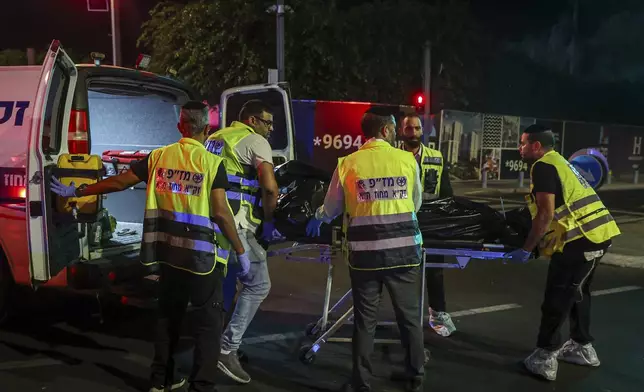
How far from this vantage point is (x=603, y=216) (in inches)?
163

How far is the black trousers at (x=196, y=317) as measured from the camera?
11.6 ft

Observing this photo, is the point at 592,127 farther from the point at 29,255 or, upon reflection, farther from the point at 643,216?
the point at 29,255

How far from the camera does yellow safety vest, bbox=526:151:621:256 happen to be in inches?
160

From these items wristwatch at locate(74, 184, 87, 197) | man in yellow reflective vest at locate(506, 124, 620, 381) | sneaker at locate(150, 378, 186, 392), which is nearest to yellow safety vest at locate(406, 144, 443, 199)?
man in yellow reflective vest at locate(506, 124, 620, 381)

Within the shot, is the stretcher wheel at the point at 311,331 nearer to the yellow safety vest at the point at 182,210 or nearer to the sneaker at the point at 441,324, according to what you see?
the sneaker at the point at 441,324

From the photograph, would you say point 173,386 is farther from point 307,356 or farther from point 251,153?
point 251,153

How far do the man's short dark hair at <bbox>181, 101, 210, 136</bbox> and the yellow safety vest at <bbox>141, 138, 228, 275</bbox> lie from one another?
0.36ft

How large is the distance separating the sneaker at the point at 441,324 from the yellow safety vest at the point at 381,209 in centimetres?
160

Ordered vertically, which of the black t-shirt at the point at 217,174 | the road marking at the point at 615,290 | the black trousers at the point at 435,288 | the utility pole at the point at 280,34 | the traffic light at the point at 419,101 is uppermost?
the utility pole at the point at 280,34

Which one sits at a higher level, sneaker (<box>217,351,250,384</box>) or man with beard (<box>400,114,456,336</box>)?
man with beard (<box>400,114,456,336</box>)

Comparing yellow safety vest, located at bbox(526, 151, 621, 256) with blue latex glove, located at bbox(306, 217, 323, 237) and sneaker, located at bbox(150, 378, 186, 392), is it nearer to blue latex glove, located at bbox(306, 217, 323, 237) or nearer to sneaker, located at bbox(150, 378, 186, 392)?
blue latex glove, located at bbox(306, 217, 323, 237)

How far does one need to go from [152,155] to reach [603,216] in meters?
2.98

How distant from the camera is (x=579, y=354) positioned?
4445 millimetres

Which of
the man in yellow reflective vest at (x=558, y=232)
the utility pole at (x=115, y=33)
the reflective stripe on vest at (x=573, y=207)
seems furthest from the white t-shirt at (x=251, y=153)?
the utility pole at (x=115, y=33)
